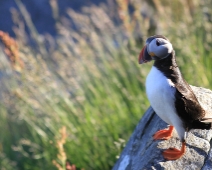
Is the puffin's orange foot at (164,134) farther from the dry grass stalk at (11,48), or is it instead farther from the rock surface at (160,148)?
the dry grass stalk at (11,48)

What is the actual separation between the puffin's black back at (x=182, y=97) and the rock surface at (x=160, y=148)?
0.14 m

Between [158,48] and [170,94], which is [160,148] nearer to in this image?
[170,94]

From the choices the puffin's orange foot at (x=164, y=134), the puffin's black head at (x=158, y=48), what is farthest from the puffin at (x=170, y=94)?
the puffin's orange foot at (x=164, y=134)

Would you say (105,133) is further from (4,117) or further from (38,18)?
(38,18)

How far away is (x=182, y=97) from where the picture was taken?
7.75 feet

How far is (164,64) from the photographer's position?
2.41 meters

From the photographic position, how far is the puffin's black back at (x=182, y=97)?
7.77 ft

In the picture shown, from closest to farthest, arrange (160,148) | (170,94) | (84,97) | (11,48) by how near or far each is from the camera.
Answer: (170,94), (160,148), (11,48), (84,97)

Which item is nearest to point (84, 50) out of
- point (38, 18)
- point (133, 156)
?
point (133, 156)

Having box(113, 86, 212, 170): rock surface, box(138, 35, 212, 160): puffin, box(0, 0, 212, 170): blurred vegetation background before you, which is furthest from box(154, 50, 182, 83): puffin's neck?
box(0, 0, 212, 170): blurred vegetation background

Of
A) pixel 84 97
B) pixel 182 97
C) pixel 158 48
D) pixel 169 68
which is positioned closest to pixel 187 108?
pixel 182 97

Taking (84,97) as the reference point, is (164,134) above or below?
above

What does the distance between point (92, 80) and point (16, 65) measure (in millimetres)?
1545

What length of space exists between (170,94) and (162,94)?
44 mm
